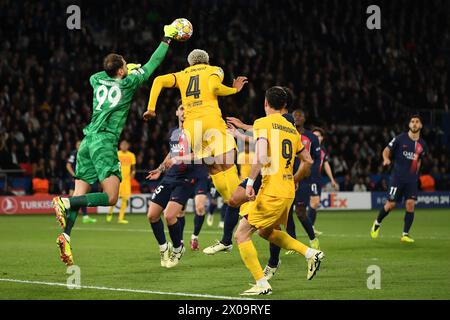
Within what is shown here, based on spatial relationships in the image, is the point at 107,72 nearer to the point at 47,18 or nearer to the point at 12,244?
the point at 12,244

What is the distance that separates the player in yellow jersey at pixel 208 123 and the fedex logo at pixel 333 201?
19.3 m

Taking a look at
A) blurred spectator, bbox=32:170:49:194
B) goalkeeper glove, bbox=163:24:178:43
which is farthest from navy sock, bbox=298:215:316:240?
blurred spectator, bbox=32:170:49:194

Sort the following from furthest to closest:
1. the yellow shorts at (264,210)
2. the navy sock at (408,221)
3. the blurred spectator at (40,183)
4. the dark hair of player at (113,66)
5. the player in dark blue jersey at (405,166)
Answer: the blurred spectator at (40,183) < the player in dark blue jersey at (405,166) < the navy sock at (408,221) < the dark hair of player at (113,66) < the yellow shorts at (264,210)

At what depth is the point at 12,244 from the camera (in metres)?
16.8

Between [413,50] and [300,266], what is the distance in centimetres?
2922

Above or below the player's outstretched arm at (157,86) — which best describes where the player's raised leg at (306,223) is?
below

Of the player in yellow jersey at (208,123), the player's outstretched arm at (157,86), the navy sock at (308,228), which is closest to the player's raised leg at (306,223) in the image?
the navy sock at (308,228)

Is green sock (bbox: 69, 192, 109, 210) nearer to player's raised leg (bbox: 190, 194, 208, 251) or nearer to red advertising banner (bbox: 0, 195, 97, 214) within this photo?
player's raised leg (bbox: 190, 194, 208, 251)

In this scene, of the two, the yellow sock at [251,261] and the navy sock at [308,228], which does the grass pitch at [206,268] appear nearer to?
the yellow sock at [251,261]

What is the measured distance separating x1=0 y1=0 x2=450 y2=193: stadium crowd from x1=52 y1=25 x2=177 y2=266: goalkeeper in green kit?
17085 mm

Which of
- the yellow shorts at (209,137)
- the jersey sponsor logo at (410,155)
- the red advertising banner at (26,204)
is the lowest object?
the red advertising banner at (26,204)

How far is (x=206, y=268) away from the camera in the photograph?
1251 centimetres

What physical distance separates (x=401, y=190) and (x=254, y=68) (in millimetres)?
17241

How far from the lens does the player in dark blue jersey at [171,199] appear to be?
13.0 m
